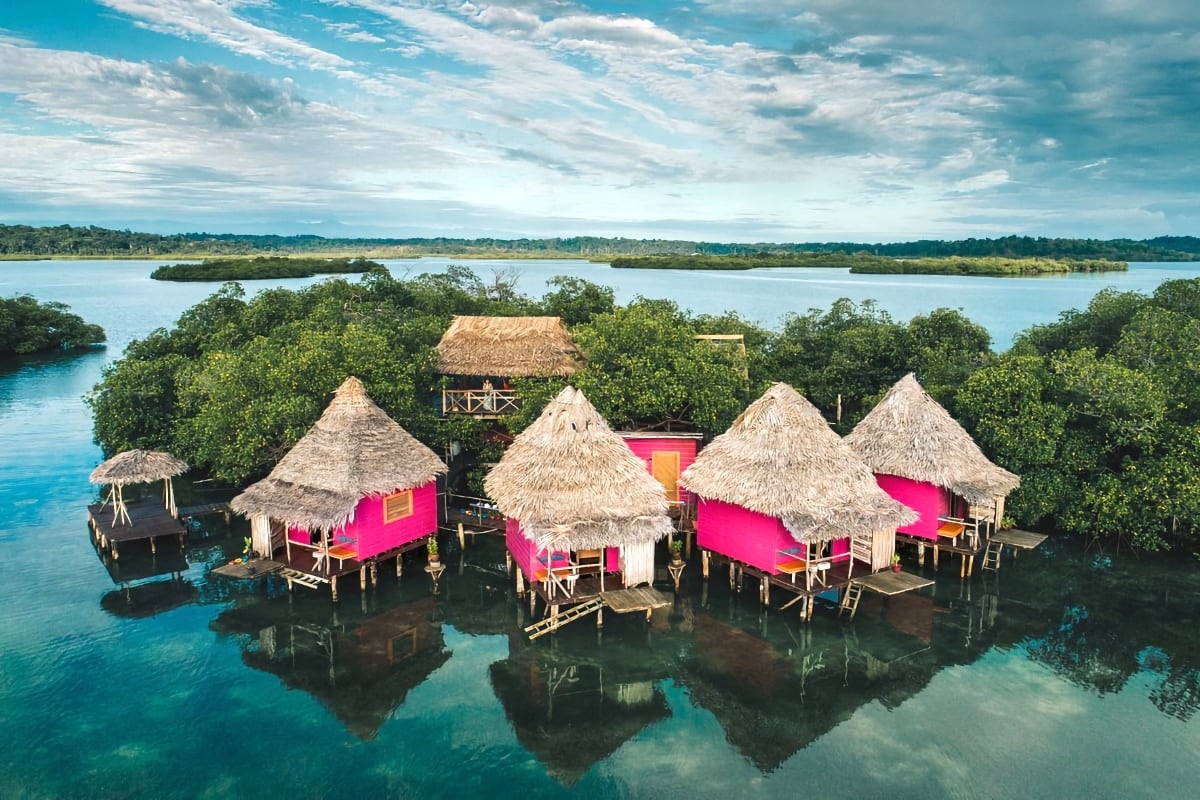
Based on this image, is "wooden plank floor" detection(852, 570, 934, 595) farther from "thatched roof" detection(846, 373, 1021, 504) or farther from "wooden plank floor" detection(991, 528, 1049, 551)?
"wooden plank floor" detection(991, 528, 1049, 551)

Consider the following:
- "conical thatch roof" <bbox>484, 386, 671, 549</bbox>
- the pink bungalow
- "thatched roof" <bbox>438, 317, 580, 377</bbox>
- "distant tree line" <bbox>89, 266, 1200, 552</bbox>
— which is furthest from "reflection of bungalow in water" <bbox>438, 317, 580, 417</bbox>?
"conical thatch roof" <bbox>484, 386, 671, 549</bbox>

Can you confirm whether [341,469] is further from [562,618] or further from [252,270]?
[252,270]

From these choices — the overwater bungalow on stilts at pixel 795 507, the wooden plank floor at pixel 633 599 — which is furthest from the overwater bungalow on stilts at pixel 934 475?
the wooden plank floor at pixel 633 599

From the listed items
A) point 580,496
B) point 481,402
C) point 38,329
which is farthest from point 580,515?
point 38,329

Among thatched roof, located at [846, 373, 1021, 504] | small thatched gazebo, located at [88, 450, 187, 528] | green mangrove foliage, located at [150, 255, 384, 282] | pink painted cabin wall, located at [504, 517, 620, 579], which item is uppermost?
green mangrove foliage, located at [150, 255, 384, 282]

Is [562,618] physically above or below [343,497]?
below

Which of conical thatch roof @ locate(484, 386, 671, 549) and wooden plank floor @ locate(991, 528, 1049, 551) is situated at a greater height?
conical thatch roof @ locate(484, 386, 671, 549)
